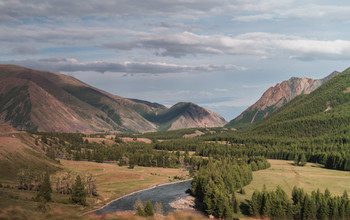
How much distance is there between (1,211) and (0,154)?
165937 millimetres

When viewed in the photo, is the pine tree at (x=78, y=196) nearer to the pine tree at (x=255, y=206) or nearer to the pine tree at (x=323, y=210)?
the pine tree at (x=255, y=206)

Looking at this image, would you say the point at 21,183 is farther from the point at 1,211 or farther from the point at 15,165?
the point at 1,211

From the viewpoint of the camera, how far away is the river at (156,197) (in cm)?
12188

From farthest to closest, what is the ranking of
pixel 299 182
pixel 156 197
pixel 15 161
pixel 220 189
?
pixel 15 161
pixel 299 182
pixel 156 197
pixel 220 189

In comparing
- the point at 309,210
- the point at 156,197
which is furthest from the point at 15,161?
the point at 309,210

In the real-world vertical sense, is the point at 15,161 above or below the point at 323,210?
above

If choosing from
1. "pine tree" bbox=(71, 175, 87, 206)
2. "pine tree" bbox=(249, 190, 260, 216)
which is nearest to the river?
"pine tree" bbox=(71, 175, 87, 206)

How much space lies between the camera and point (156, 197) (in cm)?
14425

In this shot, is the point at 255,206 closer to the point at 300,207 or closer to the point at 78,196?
the point at 300,207

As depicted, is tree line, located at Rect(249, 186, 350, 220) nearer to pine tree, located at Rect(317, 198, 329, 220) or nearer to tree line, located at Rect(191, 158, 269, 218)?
pine tree, located at Rect(317, 198, 329, 220)

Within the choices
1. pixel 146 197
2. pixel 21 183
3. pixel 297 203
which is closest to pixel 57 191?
pixel 21 183

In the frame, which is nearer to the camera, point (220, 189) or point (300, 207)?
point (300, 207)

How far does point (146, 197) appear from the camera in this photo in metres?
145

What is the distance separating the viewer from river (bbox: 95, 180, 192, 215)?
12188cm
